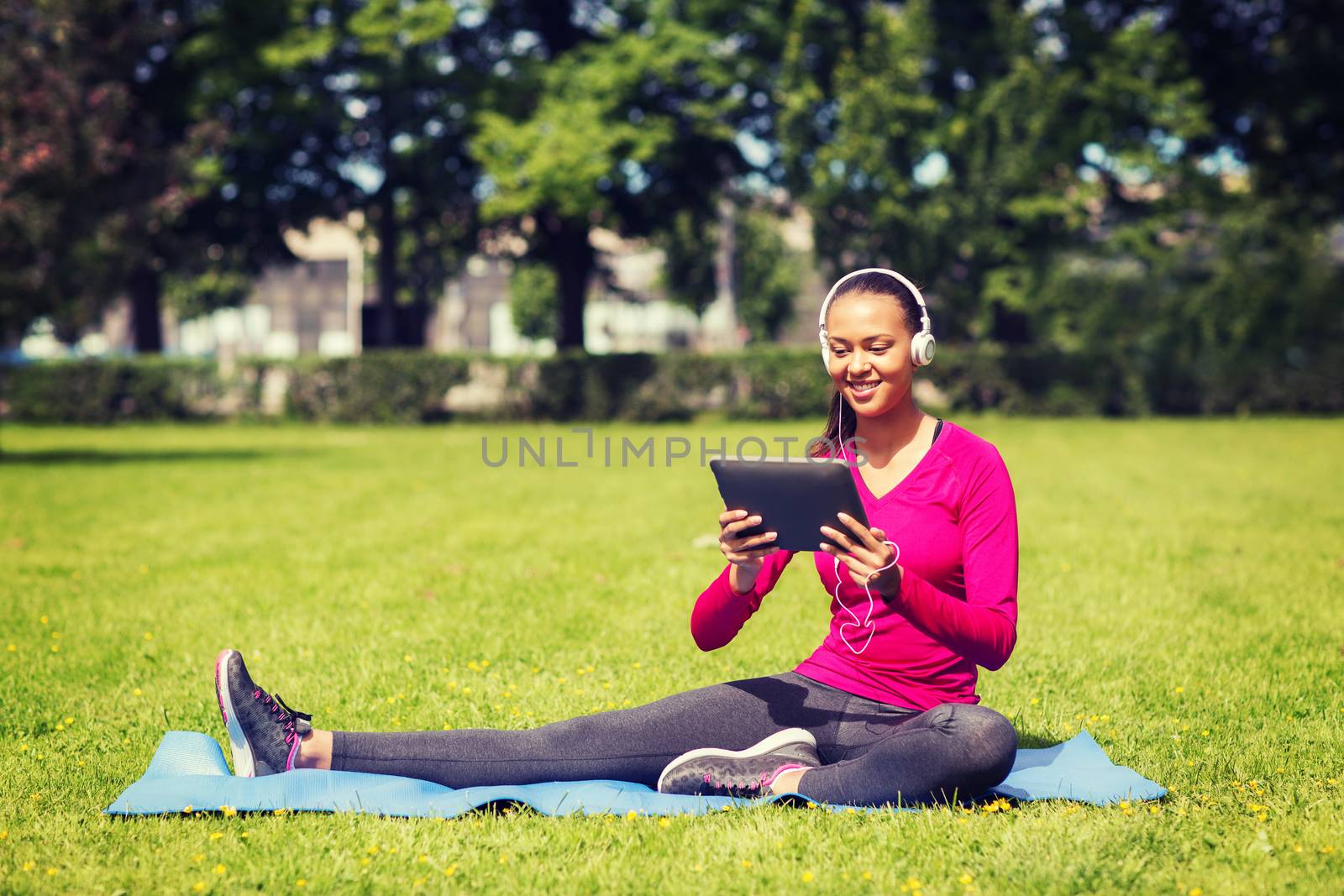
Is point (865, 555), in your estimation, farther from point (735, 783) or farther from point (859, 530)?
point (735, 783)

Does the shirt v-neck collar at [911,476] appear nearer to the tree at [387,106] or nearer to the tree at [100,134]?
the tree at [100,134]

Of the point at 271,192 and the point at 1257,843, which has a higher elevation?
the point at 271,192

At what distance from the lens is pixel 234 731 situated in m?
4.41

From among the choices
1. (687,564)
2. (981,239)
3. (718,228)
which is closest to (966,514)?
(687,564)

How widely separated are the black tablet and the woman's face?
530 mm

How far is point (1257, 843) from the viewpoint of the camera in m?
3.96

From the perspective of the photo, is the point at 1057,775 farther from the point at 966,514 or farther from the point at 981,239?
the point at 981,239

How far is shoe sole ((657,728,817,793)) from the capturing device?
4242mm

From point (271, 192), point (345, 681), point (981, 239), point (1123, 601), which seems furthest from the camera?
point (271, 192)

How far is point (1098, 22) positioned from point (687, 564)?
26.2m

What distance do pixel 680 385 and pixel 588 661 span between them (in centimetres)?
2237

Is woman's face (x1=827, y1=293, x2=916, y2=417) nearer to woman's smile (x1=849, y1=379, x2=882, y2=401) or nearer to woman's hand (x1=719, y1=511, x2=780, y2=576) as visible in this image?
woman's smile (x1=849, y1=379, x2=882, y2=401)

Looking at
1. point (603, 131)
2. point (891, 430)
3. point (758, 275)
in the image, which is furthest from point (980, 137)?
point (758, 275)

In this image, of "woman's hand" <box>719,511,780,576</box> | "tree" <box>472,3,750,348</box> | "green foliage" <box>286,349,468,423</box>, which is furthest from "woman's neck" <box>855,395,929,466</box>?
"green foliage" <box>286,349,468,423</box>
